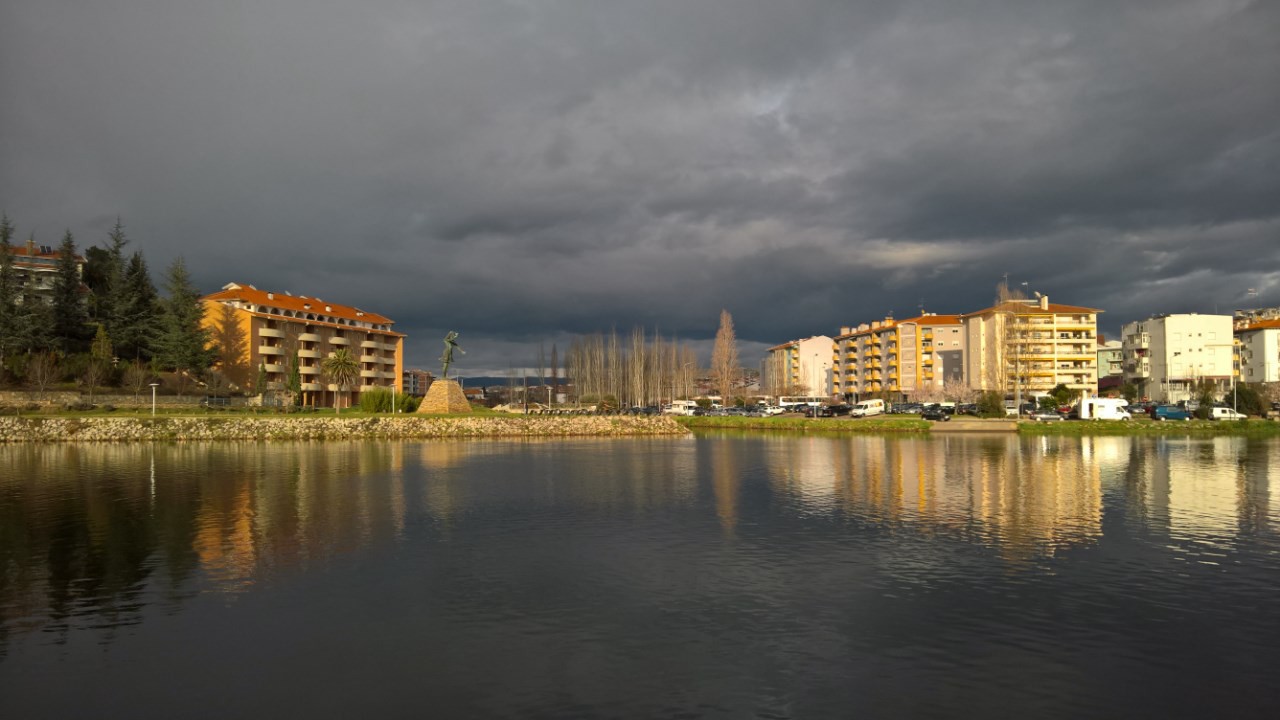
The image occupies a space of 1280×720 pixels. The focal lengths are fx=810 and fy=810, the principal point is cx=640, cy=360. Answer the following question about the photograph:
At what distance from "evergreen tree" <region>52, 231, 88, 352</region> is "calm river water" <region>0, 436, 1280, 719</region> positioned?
6764 centimetres

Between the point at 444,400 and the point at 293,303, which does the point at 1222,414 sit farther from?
the point at 293,303

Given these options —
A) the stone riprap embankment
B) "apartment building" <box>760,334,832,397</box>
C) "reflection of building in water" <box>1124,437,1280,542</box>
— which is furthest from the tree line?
"apartment building" <box>760,334,832,397</box>

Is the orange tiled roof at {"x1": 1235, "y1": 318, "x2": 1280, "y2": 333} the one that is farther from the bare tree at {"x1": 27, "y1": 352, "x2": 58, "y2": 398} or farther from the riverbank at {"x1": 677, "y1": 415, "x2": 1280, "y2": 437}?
the bare tree at {"x1": 27, "y1": 352, "x2": 58, "y2": 398}

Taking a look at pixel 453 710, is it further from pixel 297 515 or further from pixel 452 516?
pixel 297 515

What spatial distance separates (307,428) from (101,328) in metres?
32.7

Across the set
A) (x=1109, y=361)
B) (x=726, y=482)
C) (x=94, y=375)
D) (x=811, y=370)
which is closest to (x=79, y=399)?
(x=94, y=375)

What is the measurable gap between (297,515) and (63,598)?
30.9ft

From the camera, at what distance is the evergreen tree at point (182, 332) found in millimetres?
89438

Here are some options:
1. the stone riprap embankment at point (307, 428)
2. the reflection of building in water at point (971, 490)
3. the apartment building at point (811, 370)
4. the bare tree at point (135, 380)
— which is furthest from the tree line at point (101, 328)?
the apartment building at point (811, 370)

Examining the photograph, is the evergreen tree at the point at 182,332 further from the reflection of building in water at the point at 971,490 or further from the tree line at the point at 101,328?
the reflection of building in water at the point at 971,490

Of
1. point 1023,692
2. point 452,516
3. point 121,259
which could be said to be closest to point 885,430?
point 452,516

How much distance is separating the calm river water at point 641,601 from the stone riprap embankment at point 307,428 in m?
34.3

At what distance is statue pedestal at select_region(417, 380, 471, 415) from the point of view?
74.5m

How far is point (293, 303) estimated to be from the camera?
119 m
